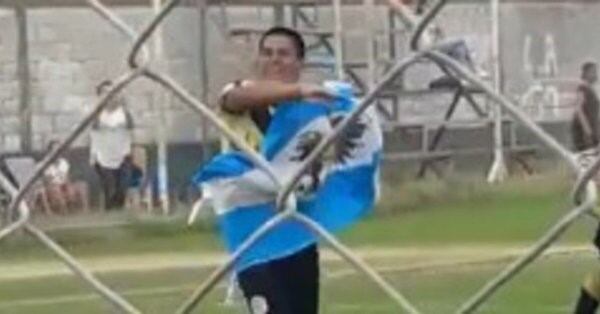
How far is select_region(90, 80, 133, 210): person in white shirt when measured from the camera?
592 inches

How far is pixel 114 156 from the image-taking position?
17.0m

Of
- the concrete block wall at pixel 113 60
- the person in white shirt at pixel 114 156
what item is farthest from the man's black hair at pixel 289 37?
the concrete block wall at pixel 113 60

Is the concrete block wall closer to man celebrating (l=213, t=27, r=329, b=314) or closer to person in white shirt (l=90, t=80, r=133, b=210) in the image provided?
person in white shirt (l=90, t=80, r=133, b=210)

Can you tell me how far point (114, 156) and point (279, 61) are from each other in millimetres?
12462

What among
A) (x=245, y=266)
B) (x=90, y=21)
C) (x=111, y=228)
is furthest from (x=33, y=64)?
(x=245, y=266)

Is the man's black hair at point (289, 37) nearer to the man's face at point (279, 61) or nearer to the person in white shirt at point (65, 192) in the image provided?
the man's face at point (279, 61)

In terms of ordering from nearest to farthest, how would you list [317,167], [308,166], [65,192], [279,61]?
[308,166], [317,167], [279,61], [65,192]

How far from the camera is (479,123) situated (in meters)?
18.8

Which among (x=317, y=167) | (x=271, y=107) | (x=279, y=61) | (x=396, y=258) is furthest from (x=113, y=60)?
(x=271, y=107)

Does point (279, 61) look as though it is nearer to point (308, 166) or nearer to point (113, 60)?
point (308, 166)

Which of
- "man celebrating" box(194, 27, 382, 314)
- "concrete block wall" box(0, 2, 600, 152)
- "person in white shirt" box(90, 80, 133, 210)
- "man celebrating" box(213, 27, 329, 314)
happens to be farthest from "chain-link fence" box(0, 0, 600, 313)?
"concrete block wall" box(0, 2, 600, 152)

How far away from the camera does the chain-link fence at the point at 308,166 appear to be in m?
2.30

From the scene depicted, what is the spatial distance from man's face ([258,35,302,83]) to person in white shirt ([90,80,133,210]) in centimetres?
973

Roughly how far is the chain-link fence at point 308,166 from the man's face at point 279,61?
1.61 metres
